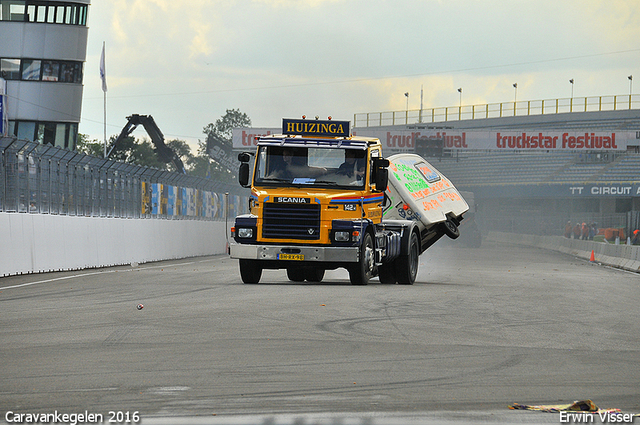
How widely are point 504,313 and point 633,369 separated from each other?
477 cm

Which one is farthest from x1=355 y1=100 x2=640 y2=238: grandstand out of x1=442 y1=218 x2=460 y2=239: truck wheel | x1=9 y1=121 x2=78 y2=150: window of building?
x1=442 y1=218 x2=460 y2=239: truck wheel

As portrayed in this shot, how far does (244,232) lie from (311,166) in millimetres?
1749

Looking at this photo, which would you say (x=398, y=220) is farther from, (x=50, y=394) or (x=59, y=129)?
(x=59, y=129)

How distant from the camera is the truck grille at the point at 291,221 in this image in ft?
56.1

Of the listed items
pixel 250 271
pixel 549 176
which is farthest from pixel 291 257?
pixel 549 176

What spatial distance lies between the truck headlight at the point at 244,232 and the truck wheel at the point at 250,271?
2.37 feet

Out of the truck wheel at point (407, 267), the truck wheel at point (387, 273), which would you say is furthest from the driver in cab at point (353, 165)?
the truck wheel at point (387, 273)

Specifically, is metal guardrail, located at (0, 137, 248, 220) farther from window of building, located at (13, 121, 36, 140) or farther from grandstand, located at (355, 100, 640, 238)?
grandstand, located at (355, 100, 640, 238)

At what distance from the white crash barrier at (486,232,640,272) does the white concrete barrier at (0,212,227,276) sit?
1550 centimetres

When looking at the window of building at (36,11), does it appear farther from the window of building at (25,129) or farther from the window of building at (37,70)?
the window of building at (25,129)

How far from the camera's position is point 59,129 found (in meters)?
61.4

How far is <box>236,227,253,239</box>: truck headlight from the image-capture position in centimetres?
1730

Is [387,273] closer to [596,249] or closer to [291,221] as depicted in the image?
[291,221]

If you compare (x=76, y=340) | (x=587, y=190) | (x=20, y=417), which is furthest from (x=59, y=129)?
(x=20, y=417)
